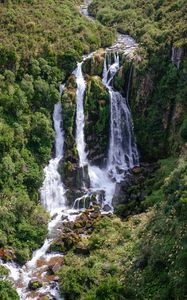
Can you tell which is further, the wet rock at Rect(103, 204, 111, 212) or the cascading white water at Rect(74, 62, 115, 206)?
the cascading white water at Rect(74, 62, 115, 206)

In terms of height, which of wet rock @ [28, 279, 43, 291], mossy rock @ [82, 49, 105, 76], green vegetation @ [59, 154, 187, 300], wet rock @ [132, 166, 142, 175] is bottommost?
wet rock @ [28, 279, 43, 291]

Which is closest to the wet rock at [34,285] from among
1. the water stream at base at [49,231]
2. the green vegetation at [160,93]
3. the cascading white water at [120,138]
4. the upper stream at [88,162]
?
the water stream at base at [49,231]

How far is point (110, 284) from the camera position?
29.5 meters

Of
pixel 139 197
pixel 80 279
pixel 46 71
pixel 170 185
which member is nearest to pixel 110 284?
pixel 80 279

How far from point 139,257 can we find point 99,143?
17.3 meters

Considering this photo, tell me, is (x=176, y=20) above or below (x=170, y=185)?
above

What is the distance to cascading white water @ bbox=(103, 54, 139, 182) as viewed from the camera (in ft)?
151

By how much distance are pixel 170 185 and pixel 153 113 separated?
514 inches

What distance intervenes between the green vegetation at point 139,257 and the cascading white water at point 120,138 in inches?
352

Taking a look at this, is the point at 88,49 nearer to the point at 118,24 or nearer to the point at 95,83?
the point at 95,83

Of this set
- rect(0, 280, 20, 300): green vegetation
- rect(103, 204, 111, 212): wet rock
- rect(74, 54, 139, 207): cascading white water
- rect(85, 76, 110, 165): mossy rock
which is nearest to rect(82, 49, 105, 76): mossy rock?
rect(74, 54, 139, 207): cascading white water

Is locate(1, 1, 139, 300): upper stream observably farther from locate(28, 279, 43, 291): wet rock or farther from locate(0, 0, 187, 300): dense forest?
locate(28, 279, 43, 291): wet rock

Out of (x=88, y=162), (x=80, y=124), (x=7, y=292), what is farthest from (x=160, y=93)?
(x=7, y=292)

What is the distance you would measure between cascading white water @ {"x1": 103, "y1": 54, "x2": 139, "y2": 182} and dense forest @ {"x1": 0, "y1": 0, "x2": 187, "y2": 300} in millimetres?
648
